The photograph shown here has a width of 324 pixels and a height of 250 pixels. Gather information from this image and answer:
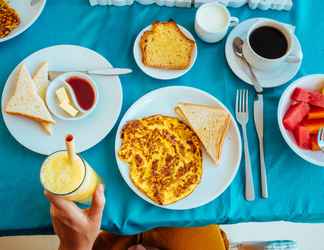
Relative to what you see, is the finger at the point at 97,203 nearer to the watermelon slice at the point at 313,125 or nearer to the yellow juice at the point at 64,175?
the yellow juice at the point at 64,175

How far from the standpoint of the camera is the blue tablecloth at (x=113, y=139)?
1027 mm

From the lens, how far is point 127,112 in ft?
3.52

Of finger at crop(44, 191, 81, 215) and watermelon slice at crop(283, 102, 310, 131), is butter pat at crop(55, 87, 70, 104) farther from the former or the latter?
watermelon slice at crop(283, 102, 310, 131)

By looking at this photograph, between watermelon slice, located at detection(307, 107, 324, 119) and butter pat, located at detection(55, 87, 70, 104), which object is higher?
butter pat, located at detection(55, 87, 70, 104)

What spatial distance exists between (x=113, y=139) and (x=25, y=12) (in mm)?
451

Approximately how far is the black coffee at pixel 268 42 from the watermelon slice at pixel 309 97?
4.3 inches

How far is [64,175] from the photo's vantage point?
894mm

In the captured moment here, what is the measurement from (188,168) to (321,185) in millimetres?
346

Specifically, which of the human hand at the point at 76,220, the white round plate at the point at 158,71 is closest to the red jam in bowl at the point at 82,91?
the white round plate at the point at 158,71

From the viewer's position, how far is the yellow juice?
0.88m

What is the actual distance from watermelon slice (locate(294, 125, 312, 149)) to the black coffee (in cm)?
20

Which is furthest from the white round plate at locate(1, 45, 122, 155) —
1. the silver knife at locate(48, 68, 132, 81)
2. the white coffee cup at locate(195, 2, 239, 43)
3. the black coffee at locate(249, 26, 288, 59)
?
the black coffee at locate(249, 26, 288, 59)

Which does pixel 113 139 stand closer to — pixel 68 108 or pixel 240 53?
pixel 68 108

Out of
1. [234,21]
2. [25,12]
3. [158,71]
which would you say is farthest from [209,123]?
[25,12]
